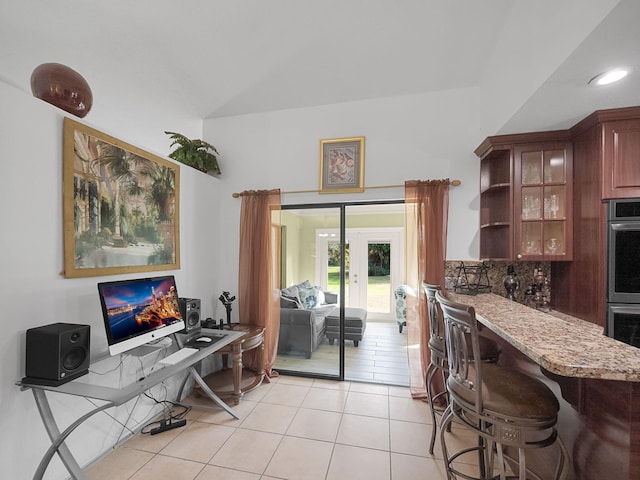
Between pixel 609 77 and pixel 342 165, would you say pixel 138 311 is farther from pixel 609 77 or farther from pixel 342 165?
pixel 609 77

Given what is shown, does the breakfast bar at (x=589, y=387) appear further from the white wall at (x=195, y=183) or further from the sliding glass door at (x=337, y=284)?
the sliding glass door at (x=337, y=284)

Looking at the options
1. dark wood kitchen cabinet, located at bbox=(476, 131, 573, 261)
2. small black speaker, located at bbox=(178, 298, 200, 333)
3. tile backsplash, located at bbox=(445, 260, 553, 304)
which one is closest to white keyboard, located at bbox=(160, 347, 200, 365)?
small black speaker, located at bbox=(178, 298, 200, 333)

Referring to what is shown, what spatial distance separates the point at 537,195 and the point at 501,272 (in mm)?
783

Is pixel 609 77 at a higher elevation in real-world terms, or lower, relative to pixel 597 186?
higher

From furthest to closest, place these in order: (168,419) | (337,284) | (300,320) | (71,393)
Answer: (300,320) < (337,284) < (168,419) < (71,393)

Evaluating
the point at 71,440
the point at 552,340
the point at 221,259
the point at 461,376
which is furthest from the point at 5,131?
the point at 552,340

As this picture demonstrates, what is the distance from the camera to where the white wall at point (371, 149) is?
2.79 m

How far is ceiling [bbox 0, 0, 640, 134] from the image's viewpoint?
62.4 inches

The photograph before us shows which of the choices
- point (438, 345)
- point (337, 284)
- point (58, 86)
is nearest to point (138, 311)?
point (58, 86)

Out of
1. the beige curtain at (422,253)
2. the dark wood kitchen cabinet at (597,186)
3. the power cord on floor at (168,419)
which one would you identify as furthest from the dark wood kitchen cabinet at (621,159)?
the power cord on floor at (168,419)

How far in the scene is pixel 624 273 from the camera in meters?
1.95

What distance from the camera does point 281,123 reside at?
3.26 metres

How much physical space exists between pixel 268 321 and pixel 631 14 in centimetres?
334

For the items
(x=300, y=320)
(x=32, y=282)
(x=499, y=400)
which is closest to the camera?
(x=499, y=400)
